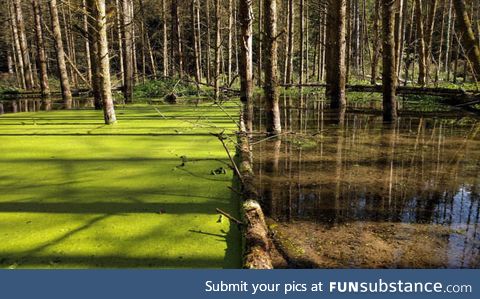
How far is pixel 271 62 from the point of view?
940 cm

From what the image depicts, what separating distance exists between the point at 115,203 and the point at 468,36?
8.81 m

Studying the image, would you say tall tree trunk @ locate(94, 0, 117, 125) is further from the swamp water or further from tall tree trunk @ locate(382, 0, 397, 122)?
tall tree trunk @ locate(382, 0, 397, 122)

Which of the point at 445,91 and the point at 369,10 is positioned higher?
the point at 369,10

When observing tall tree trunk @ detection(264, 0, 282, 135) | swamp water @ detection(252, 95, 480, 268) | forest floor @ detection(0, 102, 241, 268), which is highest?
tall tree trunk @ detection(264, 0, 282, 135)

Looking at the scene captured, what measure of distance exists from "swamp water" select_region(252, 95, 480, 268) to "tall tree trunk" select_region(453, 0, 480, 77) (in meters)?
1.83

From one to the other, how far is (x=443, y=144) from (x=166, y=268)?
7805 mm

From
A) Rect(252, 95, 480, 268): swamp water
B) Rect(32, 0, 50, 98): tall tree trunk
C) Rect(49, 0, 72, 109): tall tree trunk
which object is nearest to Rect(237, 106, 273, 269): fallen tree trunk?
Rect(252, 95, 480, 268): swamp water

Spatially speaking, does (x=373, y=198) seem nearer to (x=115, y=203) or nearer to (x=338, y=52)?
(x=115, y=203)

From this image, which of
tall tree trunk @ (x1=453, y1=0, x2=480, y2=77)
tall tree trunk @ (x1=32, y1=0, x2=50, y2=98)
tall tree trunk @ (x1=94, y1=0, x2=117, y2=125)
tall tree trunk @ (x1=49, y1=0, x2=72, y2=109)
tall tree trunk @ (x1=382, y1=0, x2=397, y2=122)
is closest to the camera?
tall tree trunk @ (x1=453, y1=0, x2=480, y2=77)

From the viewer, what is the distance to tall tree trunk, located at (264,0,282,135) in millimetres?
9117

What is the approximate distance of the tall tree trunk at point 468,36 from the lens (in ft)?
31.0

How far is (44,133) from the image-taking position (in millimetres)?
9352

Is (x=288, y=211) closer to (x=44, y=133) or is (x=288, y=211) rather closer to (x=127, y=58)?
(x=44, y=133)

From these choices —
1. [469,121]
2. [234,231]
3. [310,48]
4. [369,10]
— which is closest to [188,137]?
[234,231]
